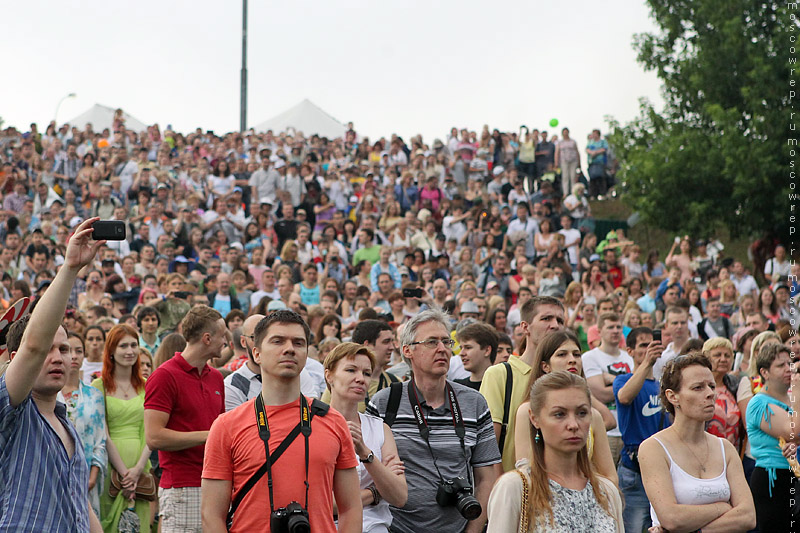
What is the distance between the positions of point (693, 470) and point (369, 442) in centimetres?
168

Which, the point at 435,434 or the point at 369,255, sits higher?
the point at 369,255

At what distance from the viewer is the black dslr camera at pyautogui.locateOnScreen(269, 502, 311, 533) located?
405 cm

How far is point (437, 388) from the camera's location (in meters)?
5.63

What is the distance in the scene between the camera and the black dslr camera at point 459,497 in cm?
523

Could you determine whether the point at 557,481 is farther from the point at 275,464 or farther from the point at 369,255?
the point at 369,255

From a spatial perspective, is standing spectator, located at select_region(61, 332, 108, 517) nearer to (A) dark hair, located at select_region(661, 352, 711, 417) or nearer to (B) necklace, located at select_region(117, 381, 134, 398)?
(B) necklace, located at select_region(117, 381, 134, 398)

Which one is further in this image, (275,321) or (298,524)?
(275,321)

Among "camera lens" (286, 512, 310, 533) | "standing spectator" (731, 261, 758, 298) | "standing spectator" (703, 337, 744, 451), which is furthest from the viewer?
"standing spectator" (731, 261, 758, 298)

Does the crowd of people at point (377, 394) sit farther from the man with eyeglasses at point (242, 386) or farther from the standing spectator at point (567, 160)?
the standing spectator at point (567, 160)

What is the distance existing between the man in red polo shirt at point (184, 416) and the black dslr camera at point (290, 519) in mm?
2184

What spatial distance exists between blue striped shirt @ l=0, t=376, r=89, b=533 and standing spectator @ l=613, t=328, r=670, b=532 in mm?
4869

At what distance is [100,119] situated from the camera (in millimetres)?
32656

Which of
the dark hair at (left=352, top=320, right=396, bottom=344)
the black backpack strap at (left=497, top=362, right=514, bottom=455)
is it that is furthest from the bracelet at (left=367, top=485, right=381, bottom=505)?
the dark hair at (left=352, top=320, right=396, bottom=344)

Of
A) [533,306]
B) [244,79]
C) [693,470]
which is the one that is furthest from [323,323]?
[244,79]
